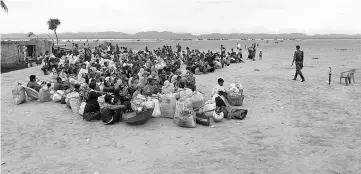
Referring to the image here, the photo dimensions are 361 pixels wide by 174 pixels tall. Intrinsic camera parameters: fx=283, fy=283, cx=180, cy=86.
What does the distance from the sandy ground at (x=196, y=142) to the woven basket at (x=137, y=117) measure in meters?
0.13

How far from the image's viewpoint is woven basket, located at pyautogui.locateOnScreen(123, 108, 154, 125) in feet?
21.8

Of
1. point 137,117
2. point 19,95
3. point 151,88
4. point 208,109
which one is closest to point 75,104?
point 151,88

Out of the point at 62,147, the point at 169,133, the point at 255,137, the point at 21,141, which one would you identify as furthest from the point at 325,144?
the point at 21,141

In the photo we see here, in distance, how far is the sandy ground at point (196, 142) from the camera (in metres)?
4.73

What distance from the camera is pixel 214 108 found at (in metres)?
6.99

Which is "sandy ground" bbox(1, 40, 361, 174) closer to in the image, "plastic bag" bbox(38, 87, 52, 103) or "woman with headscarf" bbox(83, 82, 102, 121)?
"woman with headscarf" bbox(83, 82, 102, 121)

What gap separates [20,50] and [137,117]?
696 inches

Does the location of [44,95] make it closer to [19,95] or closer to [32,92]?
[32,92]

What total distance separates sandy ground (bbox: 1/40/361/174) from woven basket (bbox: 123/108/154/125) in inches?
5.2

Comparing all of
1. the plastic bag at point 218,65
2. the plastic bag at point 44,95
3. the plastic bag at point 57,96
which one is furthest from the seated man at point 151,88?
the plastic bag at point 218,65

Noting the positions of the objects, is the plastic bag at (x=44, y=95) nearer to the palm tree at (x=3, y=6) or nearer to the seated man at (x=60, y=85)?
the seated man at (x=60, y=85)

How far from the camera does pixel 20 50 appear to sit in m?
20.4

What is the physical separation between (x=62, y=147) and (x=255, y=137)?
13.0ft

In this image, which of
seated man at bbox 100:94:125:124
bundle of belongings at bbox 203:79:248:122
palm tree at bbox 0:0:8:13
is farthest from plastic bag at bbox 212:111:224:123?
palm tree at bbox 0:0:8:13
